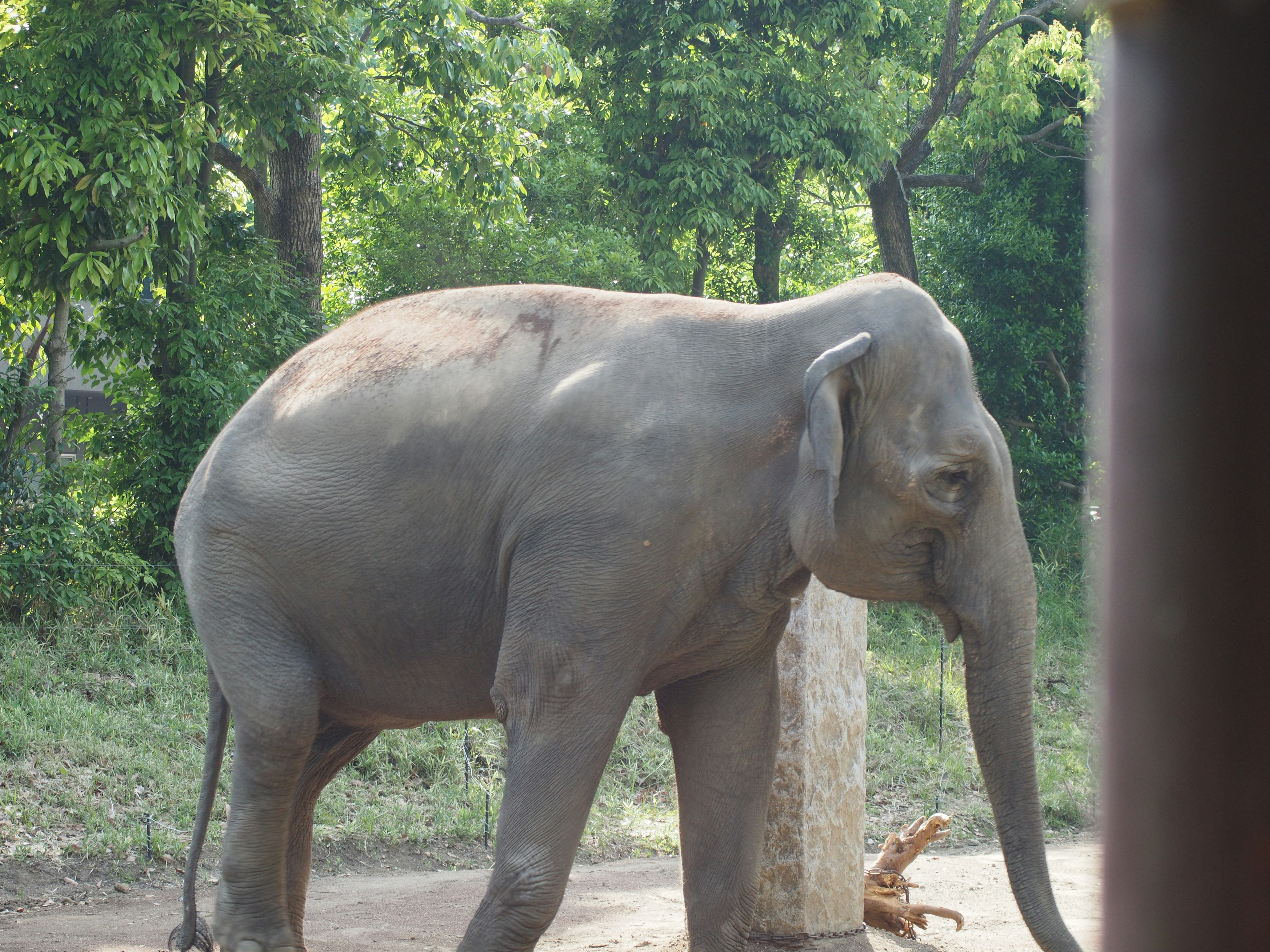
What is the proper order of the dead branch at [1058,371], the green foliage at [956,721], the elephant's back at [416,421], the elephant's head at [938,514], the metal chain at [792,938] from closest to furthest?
the elephant's head at [938,514] < the elephant's back at [416,421] < the metal chain at [792,938] < the green foliage at [956,721] < the dead branch at [1058,371]

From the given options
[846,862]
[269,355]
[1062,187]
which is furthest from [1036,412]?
[846,862]

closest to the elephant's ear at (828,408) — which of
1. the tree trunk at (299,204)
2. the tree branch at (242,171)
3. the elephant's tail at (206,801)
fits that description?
the elephant's tail at (206,801)

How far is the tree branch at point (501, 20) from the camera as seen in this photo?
484 inches

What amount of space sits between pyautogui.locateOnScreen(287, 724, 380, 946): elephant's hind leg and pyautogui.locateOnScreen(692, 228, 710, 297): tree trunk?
413 inches

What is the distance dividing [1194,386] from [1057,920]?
255 cm

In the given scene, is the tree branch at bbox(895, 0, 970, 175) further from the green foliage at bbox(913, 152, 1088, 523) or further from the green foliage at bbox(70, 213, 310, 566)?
the green foliage at bbox(70, 213, 310, 566)

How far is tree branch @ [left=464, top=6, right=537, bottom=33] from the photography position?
12.3 meters

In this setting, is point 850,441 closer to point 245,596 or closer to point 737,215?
point 245,596

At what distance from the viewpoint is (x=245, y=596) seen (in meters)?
3.49

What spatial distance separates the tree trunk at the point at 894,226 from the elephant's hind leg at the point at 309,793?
44.5 ft

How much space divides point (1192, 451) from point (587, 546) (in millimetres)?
2357

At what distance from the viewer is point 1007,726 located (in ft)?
10.6

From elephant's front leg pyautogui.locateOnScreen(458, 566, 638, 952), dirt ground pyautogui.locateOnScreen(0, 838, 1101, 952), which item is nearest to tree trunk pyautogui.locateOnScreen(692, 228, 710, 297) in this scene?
dirt ground pyautogui.locateOnScreen(0, 838, 1101, 952)

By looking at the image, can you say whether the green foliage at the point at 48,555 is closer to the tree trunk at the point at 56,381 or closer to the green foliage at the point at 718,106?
the tree trunk at the point at 56,381
